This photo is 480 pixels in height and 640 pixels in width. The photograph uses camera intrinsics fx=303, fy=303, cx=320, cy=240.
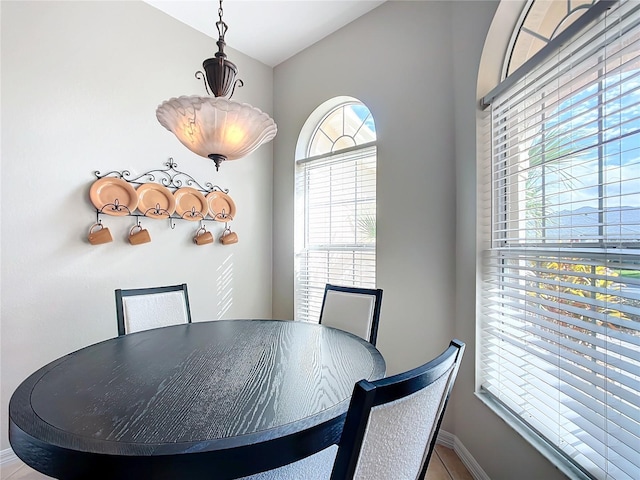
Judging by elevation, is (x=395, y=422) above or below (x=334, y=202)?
below

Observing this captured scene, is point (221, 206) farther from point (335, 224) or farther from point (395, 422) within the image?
point (395, 422)

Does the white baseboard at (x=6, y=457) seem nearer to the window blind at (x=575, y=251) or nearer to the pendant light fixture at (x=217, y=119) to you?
the pendant light fixture at (x=217, y=119)

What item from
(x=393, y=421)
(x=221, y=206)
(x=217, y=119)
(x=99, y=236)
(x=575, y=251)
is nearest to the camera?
(x=393, y=421)

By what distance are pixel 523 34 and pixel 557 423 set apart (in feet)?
6.25

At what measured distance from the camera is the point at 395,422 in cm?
68

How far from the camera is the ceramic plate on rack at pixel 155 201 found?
7.45ft

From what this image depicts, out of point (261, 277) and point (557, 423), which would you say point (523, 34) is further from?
point (261, 277)

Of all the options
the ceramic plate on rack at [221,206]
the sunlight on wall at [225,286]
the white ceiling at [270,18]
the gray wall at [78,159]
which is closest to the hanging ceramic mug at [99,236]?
the gray wall at [78,159]

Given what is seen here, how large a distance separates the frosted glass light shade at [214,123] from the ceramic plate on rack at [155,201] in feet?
3.15

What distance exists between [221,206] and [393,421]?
245 cm

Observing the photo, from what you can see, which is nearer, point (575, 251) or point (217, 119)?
point (575, 251)

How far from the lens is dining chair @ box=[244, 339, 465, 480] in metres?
0.61

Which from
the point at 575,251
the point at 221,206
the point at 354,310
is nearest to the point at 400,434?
the point at 575,251

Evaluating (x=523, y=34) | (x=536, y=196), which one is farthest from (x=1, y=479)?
(x=523, y=34)
